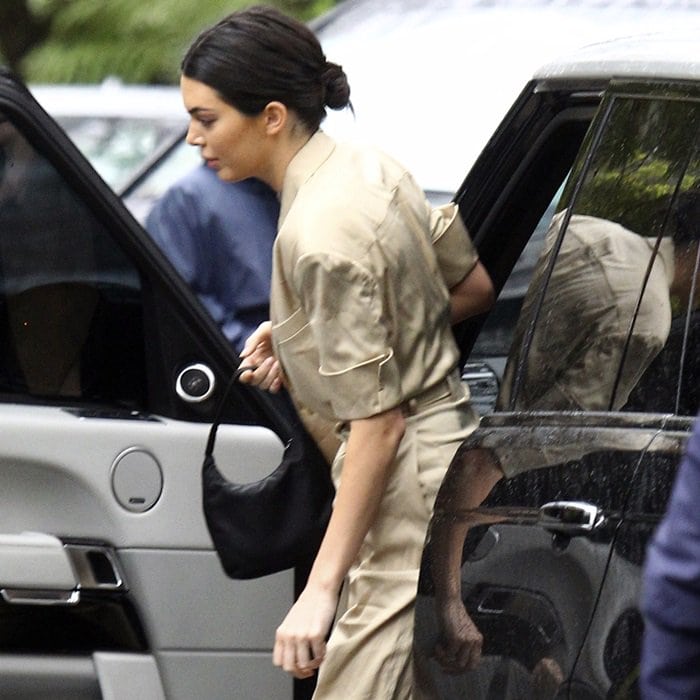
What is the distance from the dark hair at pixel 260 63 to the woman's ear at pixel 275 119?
0.01 m

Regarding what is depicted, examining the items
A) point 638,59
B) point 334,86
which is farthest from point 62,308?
point 638,59

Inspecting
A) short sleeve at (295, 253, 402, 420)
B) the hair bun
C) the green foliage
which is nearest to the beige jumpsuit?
short sleeve at (295, 253, 402, 420)

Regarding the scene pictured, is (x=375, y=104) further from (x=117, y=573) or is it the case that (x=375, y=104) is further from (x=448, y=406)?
(x=448, y=406)

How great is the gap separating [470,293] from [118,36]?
19.9 feet

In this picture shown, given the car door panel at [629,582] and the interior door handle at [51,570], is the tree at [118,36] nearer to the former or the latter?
the interior door handle at [51,570]

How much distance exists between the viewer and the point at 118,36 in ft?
29.9

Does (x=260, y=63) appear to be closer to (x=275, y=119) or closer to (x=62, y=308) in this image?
(x=275, y=119)

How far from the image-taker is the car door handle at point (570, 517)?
2.60m

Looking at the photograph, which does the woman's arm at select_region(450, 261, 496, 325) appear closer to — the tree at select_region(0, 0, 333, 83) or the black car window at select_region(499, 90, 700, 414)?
the black car window at select_region(499, 90, 700, 414)

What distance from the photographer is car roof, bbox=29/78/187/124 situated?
6.91 meters

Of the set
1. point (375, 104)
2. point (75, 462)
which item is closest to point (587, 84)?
point (75, 462)

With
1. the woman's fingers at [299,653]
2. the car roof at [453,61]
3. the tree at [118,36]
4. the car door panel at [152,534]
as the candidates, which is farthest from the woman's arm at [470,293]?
the tree at [118,36]

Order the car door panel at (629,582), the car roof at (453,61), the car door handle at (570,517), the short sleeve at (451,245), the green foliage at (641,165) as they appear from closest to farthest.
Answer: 1. the car door panel at (629,582)
2. the car door handle at (570,517)
3. the green foliage at (641,165)
4. the short sleeve at (451,245)
5. the car roof at (453,61)

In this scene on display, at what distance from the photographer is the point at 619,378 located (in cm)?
274
